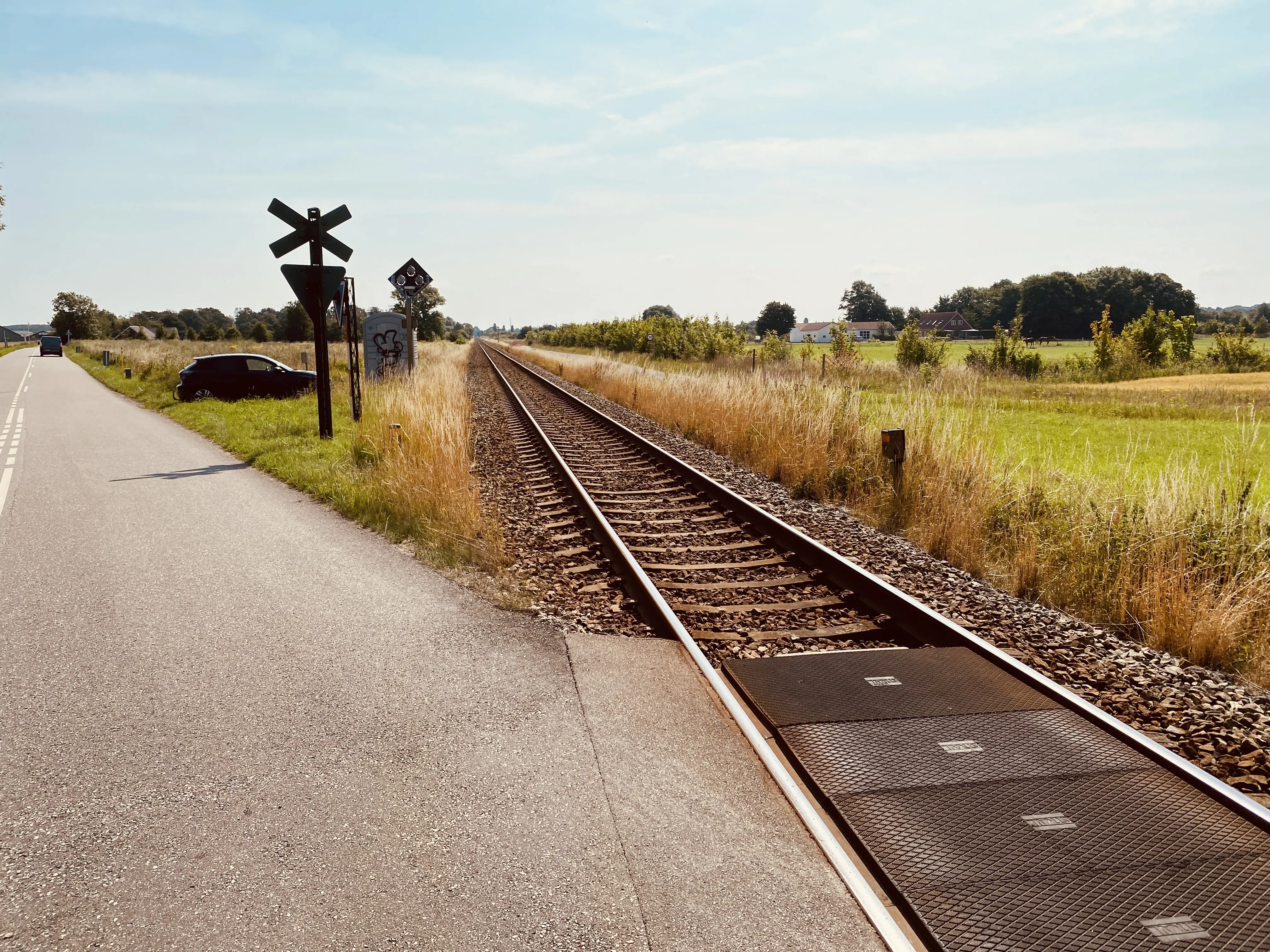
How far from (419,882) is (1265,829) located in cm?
316

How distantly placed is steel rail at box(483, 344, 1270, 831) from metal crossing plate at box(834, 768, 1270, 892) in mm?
65

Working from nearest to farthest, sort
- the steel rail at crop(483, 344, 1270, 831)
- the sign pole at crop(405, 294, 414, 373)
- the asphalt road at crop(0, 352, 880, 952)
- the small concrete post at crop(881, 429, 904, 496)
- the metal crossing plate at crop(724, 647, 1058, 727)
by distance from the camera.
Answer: the asphalt road at crop(0, 352, 880, 952)
the steel rail at crop(483, 344, 1270, 831)
the metal crossing plate at crop(724, 647, 1058, 727)
the small concrete post at crop(881, 429, 904, 496)
the sign pole at crop(405, 294, 414, 373)

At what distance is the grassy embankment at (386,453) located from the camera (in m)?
7.55

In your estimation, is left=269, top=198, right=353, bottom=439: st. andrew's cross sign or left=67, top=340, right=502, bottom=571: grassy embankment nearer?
left=67, top=340, right=502, bottom=571: grassy embankment

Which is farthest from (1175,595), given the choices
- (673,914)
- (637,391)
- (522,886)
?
(637,391)

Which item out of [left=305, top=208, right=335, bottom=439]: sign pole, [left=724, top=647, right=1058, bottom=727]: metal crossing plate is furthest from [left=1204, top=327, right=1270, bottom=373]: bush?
[left=724, top=647, right=1058, bottom=727]: metal crossing plate

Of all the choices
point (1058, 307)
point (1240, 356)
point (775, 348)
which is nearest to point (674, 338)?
point (775, 348)

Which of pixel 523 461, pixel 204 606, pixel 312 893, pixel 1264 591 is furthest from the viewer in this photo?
pixel 523 461

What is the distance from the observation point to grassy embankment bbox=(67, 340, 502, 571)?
24.8ft

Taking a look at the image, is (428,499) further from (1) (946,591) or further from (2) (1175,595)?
(2) (1175,595)

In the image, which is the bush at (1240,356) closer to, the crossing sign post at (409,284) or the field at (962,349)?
the field at (962,349)

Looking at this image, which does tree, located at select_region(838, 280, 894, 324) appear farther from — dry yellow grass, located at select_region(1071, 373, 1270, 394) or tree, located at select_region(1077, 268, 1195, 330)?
dry yellow grass, located at select_region(1071, 373, 1270, 394)

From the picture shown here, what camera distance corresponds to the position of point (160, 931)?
2.50 metres

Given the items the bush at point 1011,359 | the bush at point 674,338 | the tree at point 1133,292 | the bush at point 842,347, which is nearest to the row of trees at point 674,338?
the bush at point 674,338
